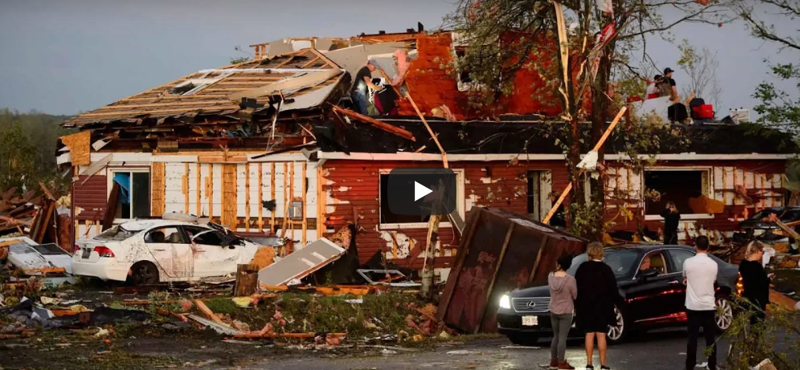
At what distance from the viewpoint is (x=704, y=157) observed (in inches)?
1182

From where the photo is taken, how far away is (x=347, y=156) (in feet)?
80.4

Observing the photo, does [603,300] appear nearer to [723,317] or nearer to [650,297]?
[650,297]

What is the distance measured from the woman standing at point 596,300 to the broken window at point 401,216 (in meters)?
13.4

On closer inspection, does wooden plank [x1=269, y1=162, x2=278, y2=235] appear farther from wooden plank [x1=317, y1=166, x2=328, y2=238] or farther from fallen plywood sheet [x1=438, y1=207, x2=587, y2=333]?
fallen plywood sheet [x1=438, y1=207, x2=587, y2=333]

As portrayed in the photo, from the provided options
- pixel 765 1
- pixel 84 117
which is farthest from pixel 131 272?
pixel 765 1

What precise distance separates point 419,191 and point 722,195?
9.58m

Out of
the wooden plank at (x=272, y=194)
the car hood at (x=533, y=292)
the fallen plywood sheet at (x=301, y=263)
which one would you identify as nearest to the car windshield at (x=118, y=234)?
→ the fallen plywood sheet at (x=301, y=263)

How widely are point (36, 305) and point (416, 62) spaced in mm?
12889

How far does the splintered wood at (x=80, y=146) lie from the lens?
29.2 meters

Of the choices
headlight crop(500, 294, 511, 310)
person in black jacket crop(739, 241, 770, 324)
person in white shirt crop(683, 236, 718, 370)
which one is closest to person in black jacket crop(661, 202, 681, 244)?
headlight crop(500, 294, 511, 310)

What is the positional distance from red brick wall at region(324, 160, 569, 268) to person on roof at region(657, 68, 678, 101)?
428 centimetres

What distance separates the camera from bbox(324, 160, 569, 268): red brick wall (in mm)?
24922

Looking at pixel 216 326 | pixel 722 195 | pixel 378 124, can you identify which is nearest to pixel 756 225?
pixel 722 195

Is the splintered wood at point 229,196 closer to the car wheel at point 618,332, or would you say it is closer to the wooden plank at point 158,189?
the wooden plank at point 158,189
